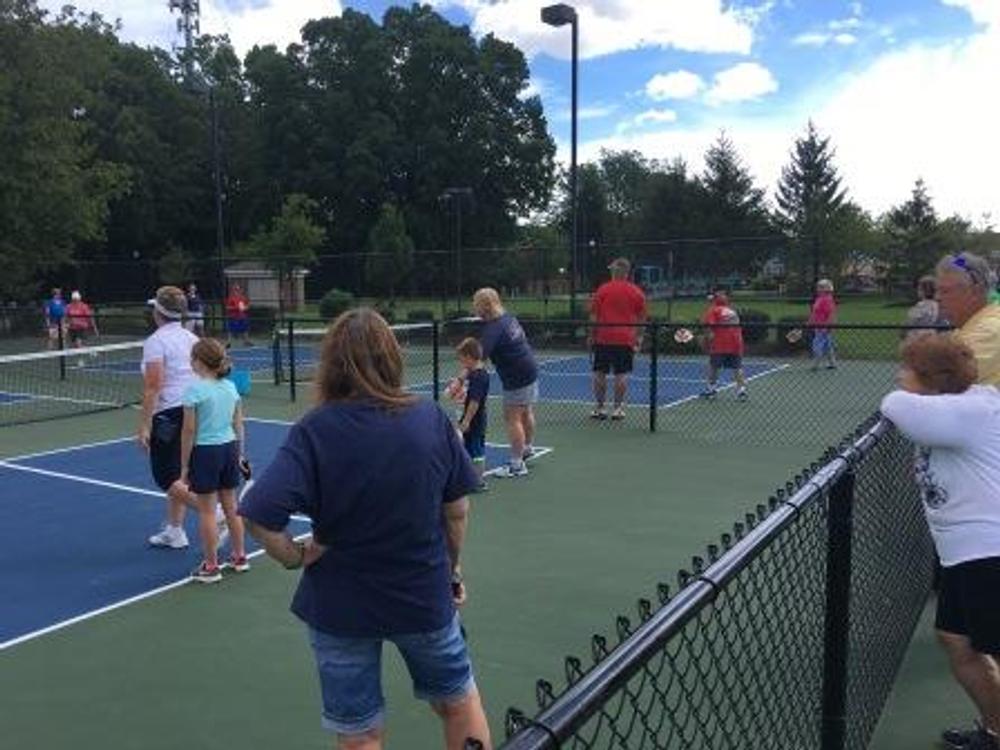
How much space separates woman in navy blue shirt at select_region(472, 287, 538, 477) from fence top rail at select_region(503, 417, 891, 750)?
6.93 metres

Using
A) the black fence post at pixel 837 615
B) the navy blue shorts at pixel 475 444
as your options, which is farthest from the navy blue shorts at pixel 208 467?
the black fence post at pixel 837 615

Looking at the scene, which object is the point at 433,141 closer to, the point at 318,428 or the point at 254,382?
the point at 254,382

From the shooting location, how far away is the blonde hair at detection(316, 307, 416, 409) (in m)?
3.08

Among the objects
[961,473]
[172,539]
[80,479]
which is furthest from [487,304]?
[961,473]

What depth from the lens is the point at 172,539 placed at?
7.79 metres

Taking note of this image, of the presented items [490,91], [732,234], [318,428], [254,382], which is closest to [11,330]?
[254,382]

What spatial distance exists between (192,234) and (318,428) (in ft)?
203

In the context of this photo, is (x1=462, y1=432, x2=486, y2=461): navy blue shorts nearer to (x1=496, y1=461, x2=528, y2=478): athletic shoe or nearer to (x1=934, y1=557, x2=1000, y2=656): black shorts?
(x1=496, y1=461, x2=528, y2=478): athletic shoe

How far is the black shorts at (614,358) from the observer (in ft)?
44.7

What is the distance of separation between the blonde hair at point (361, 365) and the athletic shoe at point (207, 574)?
417cm

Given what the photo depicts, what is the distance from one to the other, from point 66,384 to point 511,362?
12.1m

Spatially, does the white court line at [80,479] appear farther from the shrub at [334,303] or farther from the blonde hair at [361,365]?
the shrub at [334,303]

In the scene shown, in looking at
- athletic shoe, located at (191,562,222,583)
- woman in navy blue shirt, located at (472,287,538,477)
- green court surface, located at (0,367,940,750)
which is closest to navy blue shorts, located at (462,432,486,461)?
green court surface, located at (0,367,940,750)

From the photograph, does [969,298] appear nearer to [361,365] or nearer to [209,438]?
[361,365]
